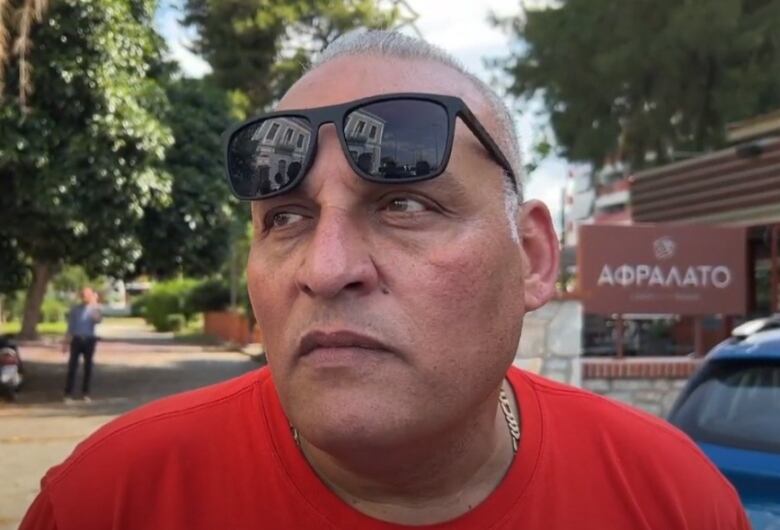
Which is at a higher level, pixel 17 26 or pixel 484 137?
pixel 17 26

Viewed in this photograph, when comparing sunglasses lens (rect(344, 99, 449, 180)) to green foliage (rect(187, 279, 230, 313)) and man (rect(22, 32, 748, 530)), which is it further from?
green foliage (rect(187, 279, 230, 313))

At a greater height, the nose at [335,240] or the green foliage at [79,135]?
the green foliage at [79,135]

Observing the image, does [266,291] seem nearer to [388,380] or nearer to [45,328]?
[388,380]

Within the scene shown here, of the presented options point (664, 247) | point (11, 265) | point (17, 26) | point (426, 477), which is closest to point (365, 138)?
point (426, 477)

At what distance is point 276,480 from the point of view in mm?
1519

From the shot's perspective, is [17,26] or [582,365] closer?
[582,365]

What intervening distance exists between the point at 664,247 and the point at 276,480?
663 cm

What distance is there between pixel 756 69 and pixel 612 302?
34.0ft

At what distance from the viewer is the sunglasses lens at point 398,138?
1354 mm

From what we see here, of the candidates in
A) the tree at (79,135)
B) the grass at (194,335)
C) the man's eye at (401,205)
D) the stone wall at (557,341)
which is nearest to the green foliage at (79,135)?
the tree at (79,135)

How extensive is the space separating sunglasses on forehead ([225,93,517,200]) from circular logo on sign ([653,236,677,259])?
648 centimetres

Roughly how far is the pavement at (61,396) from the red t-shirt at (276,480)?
17.3 feet

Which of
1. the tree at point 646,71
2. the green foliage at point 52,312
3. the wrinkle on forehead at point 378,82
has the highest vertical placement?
the tree at point 646,71

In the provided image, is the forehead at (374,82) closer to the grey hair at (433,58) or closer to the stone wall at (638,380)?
the grey hair at (433,58)
